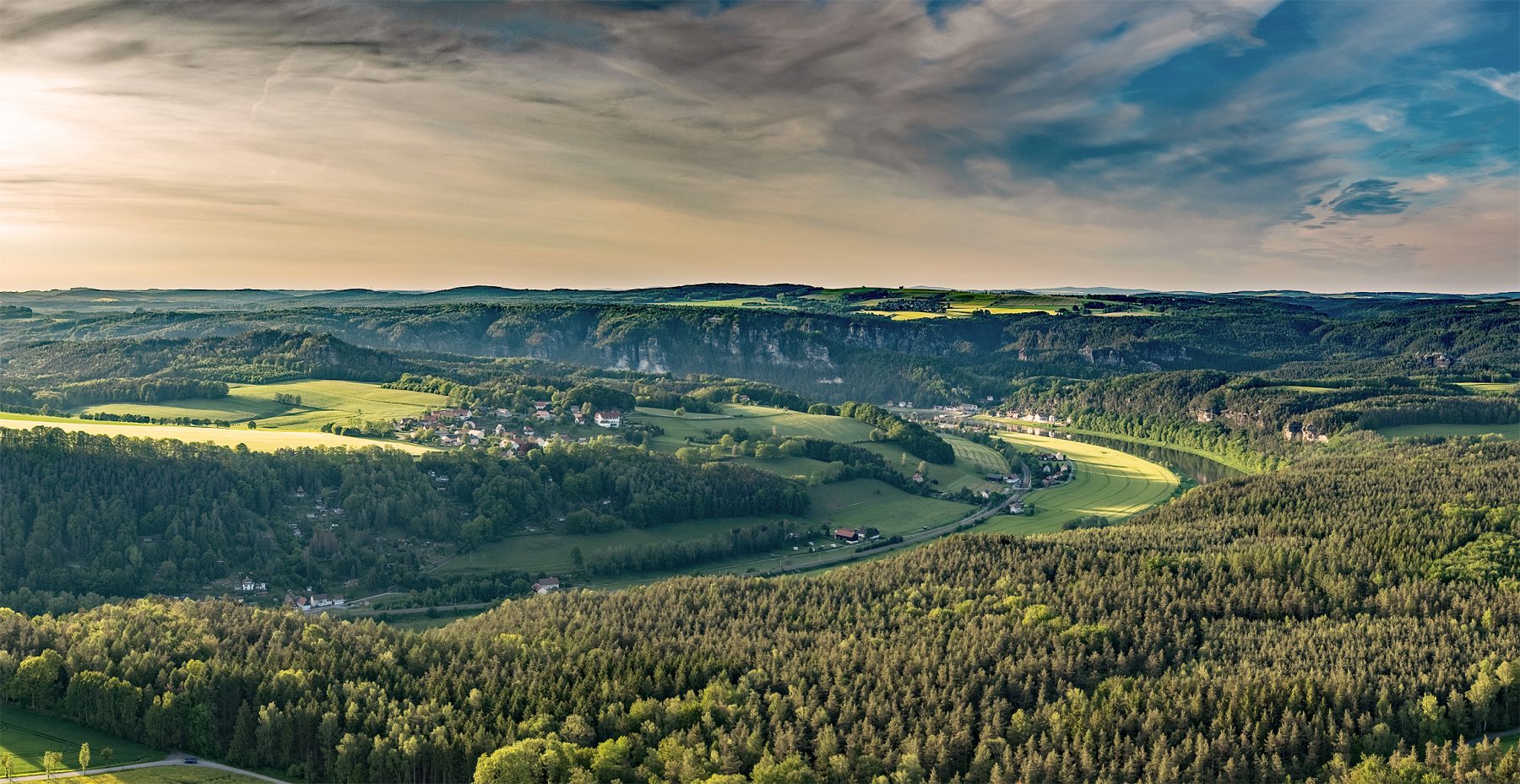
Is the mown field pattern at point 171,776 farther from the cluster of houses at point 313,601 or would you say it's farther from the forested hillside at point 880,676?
the cluster of houses at point 313,601

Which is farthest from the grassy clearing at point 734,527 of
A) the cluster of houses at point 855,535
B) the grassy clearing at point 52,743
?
the grassy clearing at point 52,743

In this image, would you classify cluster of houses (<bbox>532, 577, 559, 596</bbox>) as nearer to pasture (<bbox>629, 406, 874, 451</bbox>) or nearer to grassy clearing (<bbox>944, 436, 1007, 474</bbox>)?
pasture (<bbox>629, 406, 874, 451</bbox>)

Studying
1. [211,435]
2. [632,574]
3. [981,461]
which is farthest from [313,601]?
[981,461]

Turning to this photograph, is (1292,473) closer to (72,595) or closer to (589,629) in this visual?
(589,629)

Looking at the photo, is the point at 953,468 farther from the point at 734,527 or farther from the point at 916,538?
the point at 734,527

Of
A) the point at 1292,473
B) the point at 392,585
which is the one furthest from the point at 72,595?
the point at 1292,473

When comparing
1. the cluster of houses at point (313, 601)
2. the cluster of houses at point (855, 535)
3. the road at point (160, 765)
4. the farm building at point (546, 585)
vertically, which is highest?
the road at point (160, 765)

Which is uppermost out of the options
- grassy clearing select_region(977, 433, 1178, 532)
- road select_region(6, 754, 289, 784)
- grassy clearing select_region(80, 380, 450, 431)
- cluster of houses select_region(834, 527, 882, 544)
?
grassy clearing select_region(80, 380, 450, 431)

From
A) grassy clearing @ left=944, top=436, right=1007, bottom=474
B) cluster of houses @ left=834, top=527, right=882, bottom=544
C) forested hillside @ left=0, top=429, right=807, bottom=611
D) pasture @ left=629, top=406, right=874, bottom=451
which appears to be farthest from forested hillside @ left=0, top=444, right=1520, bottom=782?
grassy clearing @ left=944, top=436, right=1007, bottom=474
